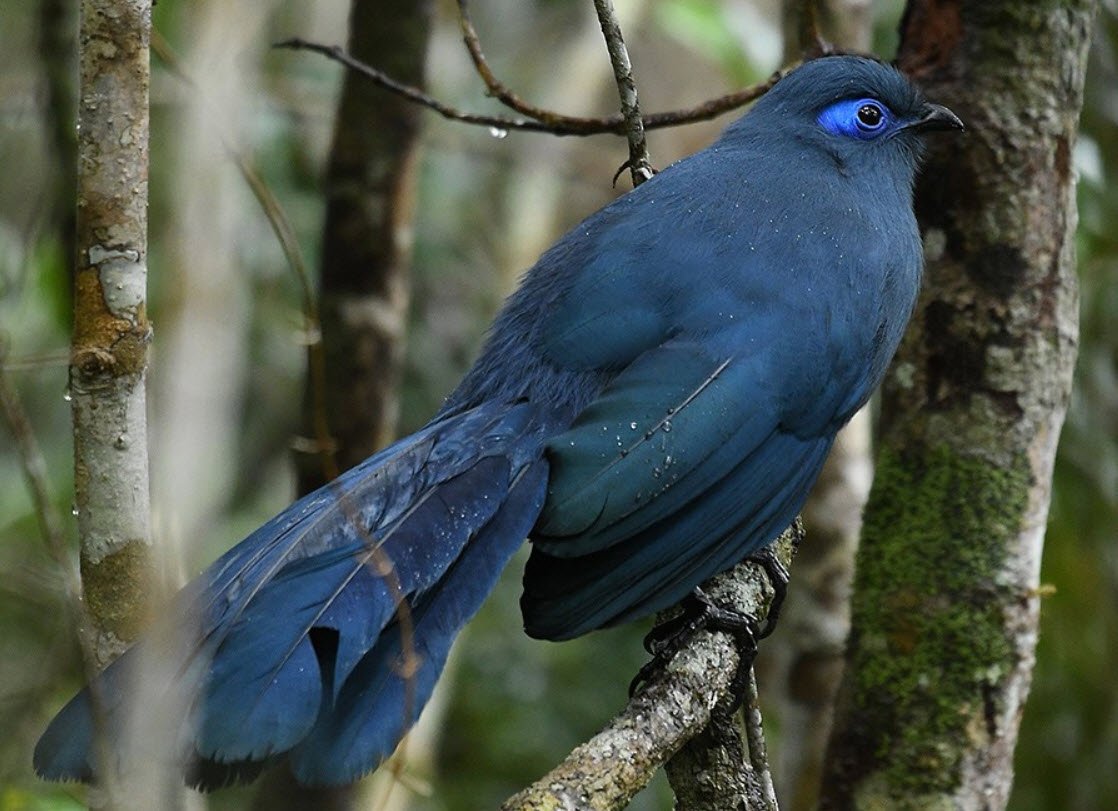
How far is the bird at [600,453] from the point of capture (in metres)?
2.51

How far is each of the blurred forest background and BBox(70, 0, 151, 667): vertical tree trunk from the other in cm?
127

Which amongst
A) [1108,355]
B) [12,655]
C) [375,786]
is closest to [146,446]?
[375,786]

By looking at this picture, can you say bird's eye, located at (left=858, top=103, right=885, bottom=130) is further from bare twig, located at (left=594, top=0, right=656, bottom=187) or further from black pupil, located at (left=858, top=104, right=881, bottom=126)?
bare twig, located at (left=594, top=0, right=656, bottom=187)

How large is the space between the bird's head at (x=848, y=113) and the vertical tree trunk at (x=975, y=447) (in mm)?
150

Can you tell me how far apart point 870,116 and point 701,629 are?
1686 mm

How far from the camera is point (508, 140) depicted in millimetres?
7469

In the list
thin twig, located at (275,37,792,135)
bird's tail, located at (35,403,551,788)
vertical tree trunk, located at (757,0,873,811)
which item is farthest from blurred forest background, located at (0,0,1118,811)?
bird's tail, located at (35,403,551,788)

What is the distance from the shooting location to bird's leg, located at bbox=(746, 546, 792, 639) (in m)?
3.37

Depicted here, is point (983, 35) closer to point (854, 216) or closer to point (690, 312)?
point (854, 216)

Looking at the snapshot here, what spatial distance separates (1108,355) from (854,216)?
2.42 meters

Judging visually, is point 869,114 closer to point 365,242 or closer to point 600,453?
point 600,453

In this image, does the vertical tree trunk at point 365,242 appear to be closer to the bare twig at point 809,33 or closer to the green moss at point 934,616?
the bare twig at point 809,33

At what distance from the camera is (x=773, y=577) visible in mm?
3383

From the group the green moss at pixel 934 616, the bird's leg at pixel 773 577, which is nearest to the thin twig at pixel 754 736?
the bird's leg at pixel 773 577
